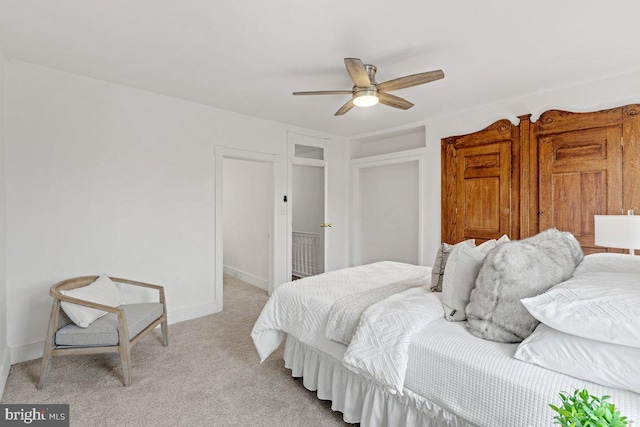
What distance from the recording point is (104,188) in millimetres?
3057

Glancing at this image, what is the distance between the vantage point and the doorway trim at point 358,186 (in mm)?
4410

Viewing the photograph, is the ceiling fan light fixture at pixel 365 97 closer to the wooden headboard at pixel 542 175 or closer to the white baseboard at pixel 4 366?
the wooden headboard at pixel 542 175

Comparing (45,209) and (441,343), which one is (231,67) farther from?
(441,343)

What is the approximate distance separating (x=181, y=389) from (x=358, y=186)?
3.97 meters

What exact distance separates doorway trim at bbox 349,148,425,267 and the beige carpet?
268cm

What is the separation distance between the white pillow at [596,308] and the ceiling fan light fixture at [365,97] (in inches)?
74.2

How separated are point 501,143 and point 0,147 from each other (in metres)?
4.75

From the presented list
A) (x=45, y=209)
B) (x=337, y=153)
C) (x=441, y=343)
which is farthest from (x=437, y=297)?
(x=337, y=153)

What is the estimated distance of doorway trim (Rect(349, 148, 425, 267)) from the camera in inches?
174

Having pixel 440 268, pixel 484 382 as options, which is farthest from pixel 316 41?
pixel 484 382

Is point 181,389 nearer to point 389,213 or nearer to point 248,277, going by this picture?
point 248,277

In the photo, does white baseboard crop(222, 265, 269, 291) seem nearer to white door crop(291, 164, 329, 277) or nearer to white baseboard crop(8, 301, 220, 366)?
white door crop(291, 164, 329, 277)

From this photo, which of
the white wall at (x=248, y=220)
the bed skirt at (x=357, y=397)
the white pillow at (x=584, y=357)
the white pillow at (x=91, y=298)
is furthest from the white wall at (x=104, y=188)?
the white pillow at (x=584, y=357)

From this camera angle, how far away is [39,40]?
2.32 metres
